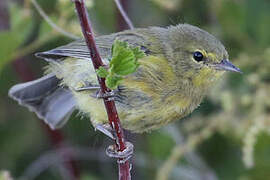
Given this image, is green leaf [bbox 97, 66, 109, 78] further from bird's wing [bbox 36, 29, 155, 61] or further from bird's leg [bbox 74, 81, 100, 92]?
bird's wing [bbox 36, 29, 155, 61]

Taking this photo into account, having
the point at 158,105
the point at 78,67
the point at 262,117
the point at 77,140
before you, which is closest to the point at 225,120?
the point at 262,117

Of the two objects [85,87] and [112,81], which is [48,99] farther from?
[112,81]

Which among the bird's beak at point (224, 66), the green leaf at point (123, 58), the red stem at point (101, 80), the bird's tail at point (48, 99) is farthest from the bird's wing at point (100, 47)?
the green leaf at point (123, 58)

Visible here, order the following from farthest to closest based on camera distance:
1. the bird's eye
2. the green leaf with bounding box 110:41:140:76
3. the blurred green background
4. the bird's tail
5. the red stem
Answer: the blurred green background
the bird's tail
the bird's eye
the green leaf with bounding box 110:41:140:76
the red stem

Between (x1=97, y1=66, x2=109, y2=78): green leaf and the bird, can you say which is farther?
the bird

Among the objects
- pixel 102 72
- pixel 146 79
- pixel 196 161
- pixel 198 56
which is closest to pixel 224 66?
pixel 198 56

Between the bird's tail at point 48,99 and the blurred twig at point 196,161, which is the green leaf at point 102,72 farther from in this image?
the blurred twig at point 196,161

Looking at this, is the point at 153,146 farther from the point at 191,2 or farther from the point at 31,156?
the point at 191,2

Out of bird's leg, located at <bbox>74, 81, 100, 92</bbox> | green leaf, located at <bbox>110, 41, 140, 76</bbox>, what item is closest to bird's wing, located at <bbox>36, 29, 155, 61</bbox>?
bird's leg, located at <bbox>74, 81, 100, 92</bbox>
